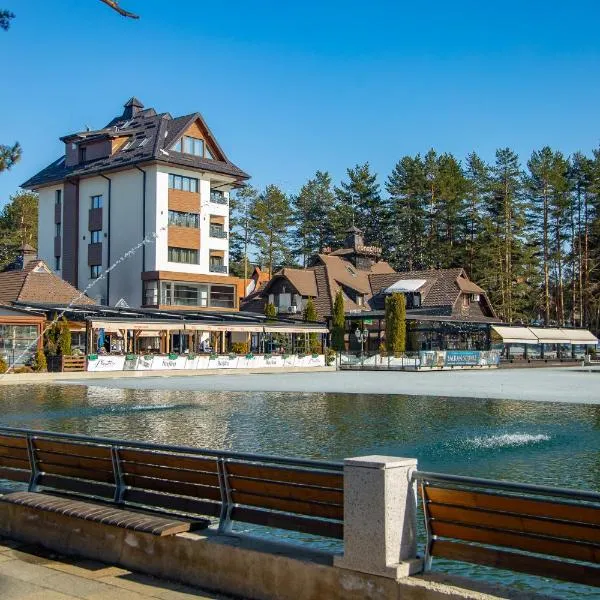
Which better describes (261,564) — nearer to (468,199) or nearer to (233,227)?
(468,199)

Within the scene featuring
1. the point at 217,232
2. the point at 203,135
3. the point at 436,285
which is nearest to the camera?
the point at 217,232

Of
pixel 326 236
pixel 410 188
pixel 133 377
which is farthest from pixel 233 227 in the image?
pixel 133 377

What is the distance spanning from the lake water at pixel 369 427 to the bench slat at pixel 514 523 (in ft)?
8.56

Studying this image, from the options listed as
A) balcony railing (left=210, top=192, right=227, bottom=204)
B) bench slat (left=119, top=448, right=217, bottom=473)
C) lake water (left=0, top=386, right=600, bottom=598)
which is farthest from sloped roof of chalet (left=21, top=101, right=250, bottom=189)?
bench slat (left=119, top=448, right=217, bottom=473)

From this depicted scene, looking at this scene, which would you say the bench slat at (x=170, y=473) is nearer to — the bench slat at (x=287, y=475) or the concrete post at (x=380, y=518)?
the bench slat at (x=287, y=475)

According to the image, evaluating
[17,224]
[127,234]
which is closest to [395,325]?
[127,234]

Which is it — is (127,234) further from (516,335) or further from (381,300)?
(516,335)

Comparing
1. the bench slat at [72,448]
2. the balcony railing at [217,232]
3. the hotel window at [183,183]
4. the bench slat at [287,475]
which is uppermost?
the hotel window at [183,183]

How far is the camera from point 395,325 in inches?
2441

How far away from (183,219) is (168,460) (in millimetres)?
57481

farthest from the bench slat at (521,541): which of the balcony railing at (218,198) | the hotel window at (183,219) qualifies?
the balcony railing at (218,198)

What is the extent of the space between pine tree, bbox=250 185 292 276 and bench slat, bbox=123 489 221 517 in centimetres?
9110

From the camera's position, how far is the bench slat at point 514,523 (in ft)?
17.2

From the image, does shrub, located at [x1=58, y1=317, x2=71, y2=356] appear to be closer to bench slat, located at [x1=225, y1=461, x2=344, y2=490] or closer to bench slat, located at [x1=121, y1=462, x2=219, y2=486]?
bench slat, located at [x1=121, y1=462, x2=219, y2=486]
